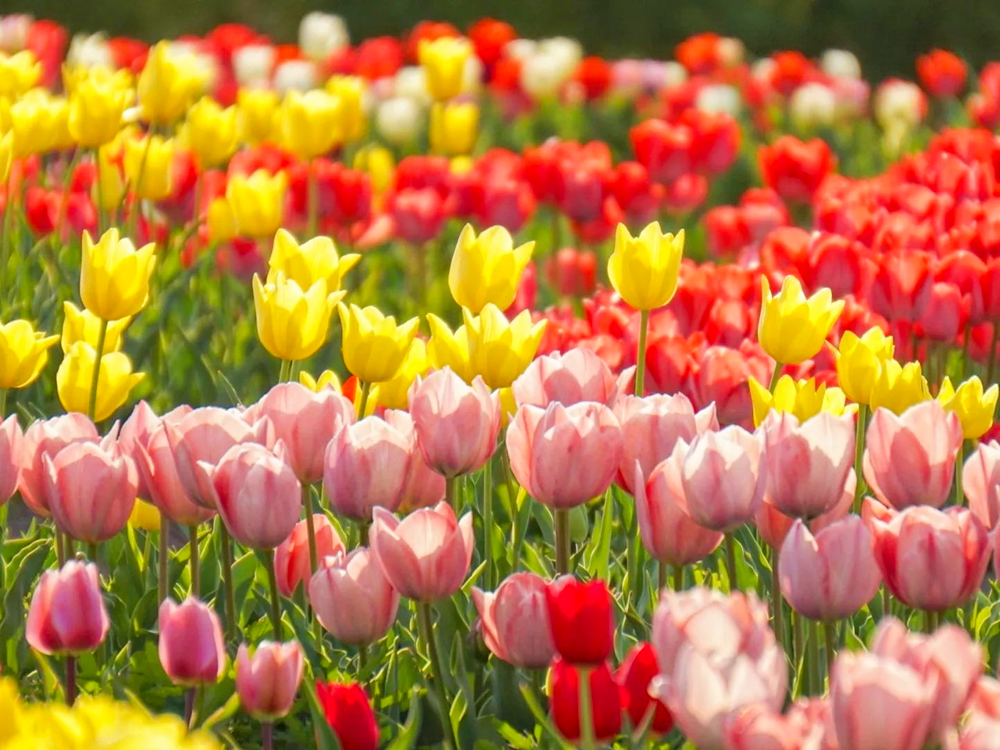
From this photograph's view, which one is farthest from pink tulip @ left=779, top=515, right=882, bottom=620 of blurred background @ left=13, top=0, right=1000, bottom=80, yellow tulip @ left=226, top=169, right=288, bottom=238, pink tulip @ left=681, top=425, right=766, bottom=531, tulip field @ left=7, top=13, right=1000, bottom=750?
blurred background @ left=13, top=0, right=1000, bottom=80

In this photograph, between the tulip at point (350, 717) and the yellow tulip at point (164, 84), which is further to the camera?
the yellow tulip at point (164, 84)

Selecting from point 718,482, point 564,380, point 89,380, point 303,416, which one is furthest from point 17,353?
point 718,482

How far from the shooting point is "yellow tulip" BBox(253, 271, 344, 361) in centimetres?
239

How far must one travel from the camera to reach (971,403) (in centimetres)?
236

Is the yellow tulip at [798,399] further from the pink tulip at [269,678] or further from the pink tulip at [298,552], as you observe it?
the pink tulip at [269,678]

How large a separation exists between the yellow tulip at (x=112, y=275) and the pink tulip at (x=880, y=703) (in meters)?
1.50

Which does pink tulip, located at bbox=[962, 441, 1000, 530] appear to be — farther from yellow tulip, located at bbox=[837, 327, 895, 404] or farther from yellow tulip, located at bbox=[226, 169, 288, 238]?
yellow tulip, located at bbox=[226, 169, 288, 238]

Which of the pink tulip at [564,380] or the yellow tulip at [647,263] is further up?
the yellow tulip at [647,263]

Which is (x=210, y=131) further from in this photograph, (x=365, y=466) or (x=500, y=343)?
(x=365, y=466)

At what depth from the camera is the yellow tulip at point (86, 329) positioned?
8.54 ft

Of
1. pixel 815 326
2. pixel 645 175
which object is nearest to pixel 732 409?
pixel 815 326

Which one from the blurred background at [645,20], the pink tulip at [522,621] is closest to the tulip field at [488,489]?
the pink tulip at [522,621]

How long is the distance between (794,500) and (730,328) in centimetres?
120

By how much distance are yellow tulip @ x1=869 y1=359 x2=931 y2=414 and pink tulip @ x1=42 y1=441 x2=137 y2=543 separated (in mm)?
1033
